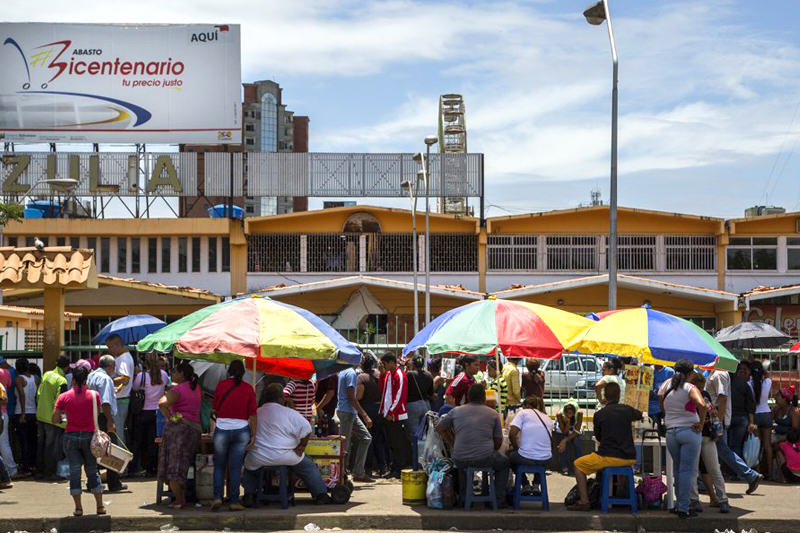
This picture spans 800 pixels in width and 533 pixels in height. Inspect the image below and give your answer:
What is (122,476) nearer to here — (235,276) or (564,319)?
(564,319)

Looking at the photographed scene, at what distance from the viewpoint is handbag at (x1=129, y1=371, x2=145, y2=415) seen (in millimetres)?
16016

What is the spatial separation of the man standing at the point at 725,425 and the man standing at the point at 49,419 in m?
8.91

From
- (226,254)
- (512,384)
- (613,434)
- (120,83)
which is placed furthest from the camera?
(226,254)

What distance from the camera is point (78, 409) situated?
40.8 ft

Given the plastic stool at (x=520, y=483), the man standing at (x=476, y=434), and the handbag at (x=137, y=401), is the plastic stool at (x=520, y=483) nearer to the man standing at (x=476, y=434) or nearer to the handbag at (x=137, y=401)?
the man standing at (x=476, y=434)

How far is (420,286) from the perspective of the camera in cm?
3769

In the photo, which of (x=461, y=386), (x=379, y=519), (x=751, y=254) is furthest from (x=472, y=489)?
(x=751, y=254)

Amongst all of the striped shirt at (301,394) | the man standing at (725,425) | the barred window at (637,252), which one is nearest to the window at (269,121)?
the barred window at (637,252)

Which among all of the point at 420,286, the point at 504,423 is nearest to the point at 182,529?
the point at 504,423

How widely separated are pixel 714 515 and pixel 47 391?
9.07 m

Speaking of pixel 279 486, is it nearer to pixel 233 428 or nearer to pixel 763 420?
pixel 233 428

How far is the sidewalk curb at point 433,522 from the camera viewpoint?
12.5 meters

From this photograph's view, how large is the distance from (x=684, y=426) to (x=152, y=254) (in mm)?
30676

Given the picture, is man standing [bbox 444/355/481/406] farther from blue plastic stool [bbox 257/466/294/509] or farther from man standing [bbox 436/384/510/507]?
blue plastic stool [bbox 257/466/294/509]
